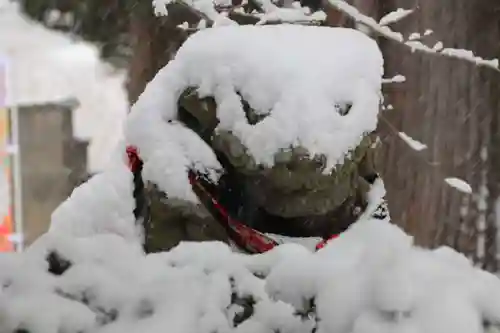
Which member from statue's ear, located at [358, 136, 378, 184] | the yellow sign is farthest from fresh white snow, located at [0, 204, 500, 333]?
the yellow sign

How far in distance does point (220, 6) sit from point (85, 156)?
52.5 inches

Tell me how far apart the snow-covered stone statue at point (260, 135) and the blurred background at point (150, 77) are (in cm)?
121

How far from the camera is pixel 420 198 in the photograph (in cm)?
253

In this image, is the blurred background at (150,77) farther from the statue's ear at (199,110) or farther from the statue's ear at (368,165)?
the statue's ear at (199,110)

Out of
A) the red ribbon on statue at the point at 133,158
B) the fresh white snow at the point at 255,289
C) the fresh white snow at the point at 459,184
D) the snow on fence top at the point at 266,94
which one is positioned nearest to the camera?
the fresh white snow at the point at 255,289

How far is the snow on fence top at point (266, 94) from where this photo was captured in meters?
0.80

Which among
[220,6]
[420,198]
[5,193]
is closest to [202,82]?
[220,6]

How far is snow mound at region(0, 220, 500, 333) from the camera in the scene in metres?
0.42

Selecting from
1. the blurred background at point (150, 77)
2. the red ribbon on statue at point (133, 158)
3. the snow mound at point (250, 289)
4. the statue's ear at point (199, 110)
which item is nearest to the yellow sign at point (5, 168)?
the blurred background at point (150, 77)

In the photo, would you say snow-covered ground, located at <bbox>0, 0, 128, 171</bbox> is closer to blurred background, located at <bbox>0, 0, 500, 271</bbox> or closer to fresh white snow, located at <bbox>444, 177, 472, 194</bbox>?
blurred background, located at <bbox>0, 0, 500, 271</bbox>

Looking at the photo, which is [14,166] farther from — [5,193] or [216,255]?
[216,255]

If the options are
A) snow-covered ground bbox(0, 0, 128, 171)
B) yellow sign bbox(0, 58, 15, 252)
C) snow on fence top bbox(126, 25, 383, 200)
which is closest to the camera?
snow on fence top bbox(126, 25, 383, 200)

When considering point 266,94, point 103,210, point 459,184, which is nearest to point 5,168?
point 459,184

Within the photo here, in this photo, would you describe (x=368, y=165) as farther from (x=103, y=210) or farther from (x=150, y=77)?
(x=150, y=77)
